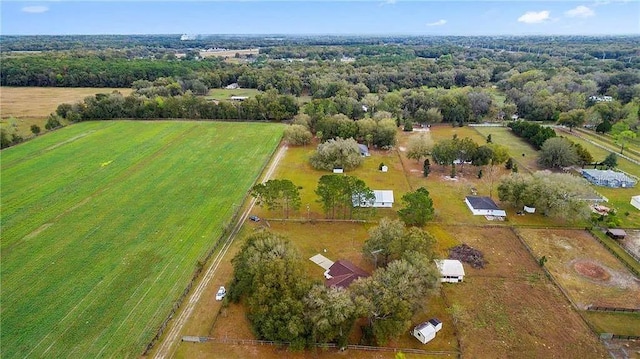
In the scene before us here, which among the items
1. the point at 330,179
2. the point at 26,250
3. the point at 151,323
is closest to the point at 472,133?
the point at 330,179

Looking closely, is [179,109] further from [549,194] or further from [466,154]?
[549,194]

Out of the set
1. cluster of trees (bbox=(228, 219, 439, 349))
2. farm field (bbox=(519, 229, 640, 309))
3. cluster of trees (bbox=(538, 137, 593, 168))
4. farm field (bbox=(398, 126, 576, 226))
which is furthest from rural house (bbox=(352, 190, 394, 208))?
cluster of trees (bbox=(538, 137, 593, 168))

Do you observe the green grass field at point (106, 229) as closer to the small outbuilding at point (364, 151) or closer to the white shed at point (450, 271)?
the small outbuilding at point (364, 151)

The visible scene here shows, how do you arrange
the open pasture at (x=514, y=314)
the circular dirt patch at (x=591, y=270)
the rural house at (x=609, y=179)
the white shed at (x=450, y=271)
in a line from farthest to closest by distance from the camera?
1. the rural house at (x=609, y=179)
2. the circular dirt patch at (x=591, y=270)
3. the white shed at (x=450, y=271)
4. the open pasture at (x=514, y=314)

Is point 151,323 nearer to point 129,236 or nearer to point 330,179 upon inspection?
point 129,236

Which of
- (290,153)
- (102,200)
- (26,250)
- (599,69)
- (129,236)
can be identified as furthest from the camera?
(599,69)

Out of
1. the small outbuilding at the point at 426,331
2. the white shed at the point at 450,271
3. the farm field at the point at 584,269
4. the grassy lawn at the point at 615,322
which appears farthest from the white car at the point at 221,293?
the farm field at the point at 584,269
